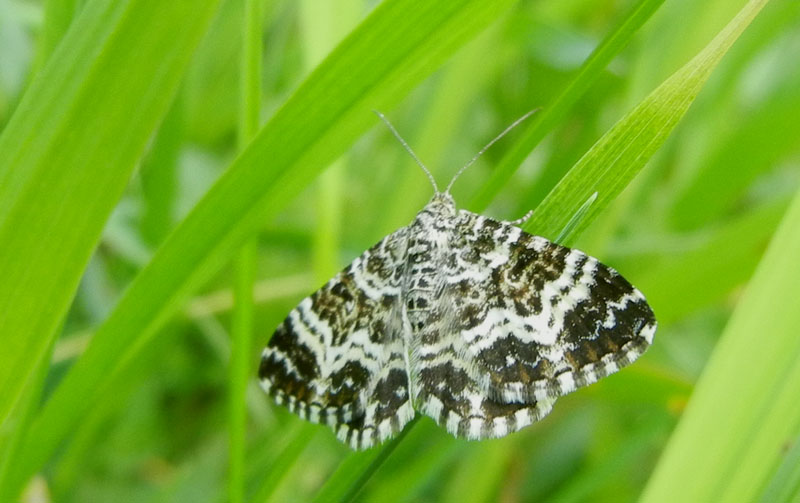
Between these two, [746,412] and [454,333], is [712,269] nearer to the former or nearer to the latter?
[454,333]

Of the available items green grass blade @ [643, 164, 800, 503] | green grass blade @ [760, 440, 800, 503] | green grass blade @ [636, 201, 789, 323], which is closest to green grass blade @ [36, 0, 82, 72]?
green grass blade @ [643, 164, 800, 503]

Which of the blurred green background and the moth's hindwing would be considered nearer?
the blurred green background

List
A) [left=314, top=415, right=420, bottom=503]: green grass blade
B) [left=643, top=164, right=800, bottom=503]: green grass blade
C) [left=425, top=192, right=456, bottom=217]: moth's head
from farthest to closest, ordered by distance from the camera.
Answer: [left=425, top=192, right=456, bottom=217]: moth's head → [left=314, top=415, right=420, bottom=503]: green grass blade → [left=643, top=164, right=800, bottom=503]: green grass blade

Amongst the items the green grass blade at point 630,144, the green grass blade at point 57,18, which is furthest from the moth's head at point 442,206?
the green grass blade at point 57,18

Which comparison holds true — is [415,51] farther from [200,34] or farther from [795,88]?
[795,88]

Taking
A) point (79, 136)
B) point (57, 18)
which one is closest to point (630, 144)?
point (79, 136)

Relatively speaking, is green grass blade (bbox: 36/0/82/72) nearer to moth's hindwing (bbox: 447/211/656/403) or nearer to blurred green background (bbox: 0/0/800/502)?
blurred green background (bbox: 0/0/800/502)

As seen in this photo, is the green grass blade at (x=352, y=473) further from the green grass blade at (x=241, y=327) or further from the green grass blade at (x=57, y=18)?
the green grass blade at (x=57, y=18)
